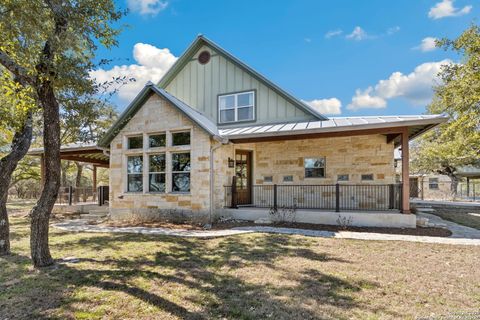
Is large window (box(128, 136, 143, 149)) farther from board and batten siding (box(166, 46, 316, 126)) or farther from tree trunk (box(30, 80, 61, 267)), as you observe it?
tree trunk (box(30, 80, 61, 267))

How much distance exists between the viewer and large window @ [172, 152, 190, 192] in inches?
420

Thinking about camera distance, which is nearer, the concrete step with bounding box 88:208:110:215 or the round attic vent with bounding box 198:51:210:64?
the concrete step with bounding box 88:208:110:215

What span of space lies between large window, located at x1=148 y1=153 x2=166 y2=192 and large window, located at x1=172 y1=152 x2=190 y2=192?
1.72ft

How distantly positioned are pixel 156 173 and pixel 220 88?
Result: 5190 mm

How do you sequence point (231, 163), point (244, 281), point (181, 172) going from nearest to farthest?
1. point (244, 281)
2. point (181, 172)
3. point (231, 163)

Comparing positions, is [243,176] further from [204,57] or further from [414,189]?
[414,189]

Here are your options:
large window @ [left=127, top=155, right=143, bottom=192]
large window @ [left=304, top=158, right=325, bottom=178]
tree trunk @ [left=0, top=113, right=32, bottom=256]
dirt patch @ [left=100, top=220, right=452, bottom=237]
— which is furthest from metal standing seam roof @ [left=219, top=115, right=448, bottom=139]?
tree trunk @ [left=0, top=113, right=32, bottom=256]

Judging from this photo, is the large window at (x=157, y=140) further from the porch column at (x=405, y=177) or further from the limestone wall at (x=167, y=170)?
the porch column at (x=405, y=177)

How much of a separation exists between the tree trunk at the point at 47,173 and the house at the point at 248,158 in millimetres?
5471

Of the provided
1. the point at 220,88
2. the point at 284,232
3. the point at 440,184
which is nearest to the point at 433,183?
the point at 440,184

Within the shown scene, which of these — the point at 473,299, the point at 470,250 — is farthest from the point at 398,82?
the point at 473,299

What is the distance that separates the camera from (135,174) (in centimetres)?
1161

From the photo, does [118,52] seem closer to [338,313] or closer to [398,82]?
[338,313]

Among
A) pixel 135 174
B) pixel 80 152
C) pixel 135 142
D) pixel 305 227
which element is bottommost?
pixel 305 227
